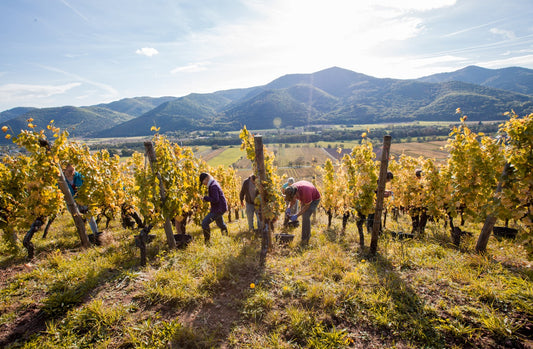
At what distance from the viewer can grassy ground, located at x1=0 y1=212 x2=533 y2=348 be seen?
9.32 feet

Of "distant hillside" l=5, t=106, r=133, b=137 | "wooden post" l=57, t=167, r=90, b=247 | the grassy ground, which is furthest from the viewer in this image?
"distant hillside" l=5, t=106, r=133, b=137

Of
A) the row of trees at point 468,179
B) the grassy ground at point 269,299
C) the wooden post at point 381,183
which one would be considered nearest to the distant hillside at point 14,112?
the grassy ground at point 269,299

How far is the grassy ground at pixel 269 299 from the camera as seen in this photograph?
2.84 meters

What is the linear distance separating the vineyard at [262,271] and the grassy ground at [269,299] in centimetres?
2

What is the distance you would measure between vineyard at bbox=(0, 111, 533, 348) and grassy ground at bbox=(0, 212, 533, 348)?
0.02 metres

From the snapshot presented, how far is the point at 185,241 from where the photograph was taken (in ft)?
17.8

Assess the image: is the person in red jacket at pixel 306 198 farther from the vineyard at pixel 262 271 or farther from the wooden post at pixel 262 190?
the wooden post at pixel 262 190

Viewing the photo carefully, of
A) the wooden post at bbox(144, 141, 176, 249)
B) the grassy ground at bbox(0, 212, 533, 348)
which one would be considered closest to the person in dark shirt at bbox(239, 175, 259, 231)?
the grassy ground at bbox(0, 212, 533, 348)

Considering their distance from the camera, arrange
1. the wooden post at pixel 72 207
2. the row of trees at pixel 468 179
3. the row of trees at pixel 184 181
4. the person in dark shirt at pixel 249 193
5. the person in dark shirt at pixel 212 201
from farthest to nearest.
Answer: the person in dark shirt at pixel 249 193, the person in dark shirt at pixel 212 201, the wooden post at pixel 72 207, the row of trees at pixel 184 181, the row of trees at pixel 468 179

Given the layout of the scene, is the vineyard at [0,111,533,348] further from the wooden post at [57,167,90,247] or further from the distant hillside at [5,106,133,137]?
the distant hillside at [5,106,133,137]

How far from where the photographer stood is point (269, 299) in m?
3.42

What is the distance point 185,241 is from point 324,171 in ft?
19.8

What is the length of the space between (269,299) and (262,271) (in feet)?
2.62

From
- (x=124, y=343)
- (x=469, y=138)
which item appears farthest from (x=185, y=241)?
(x=469, y=138)
